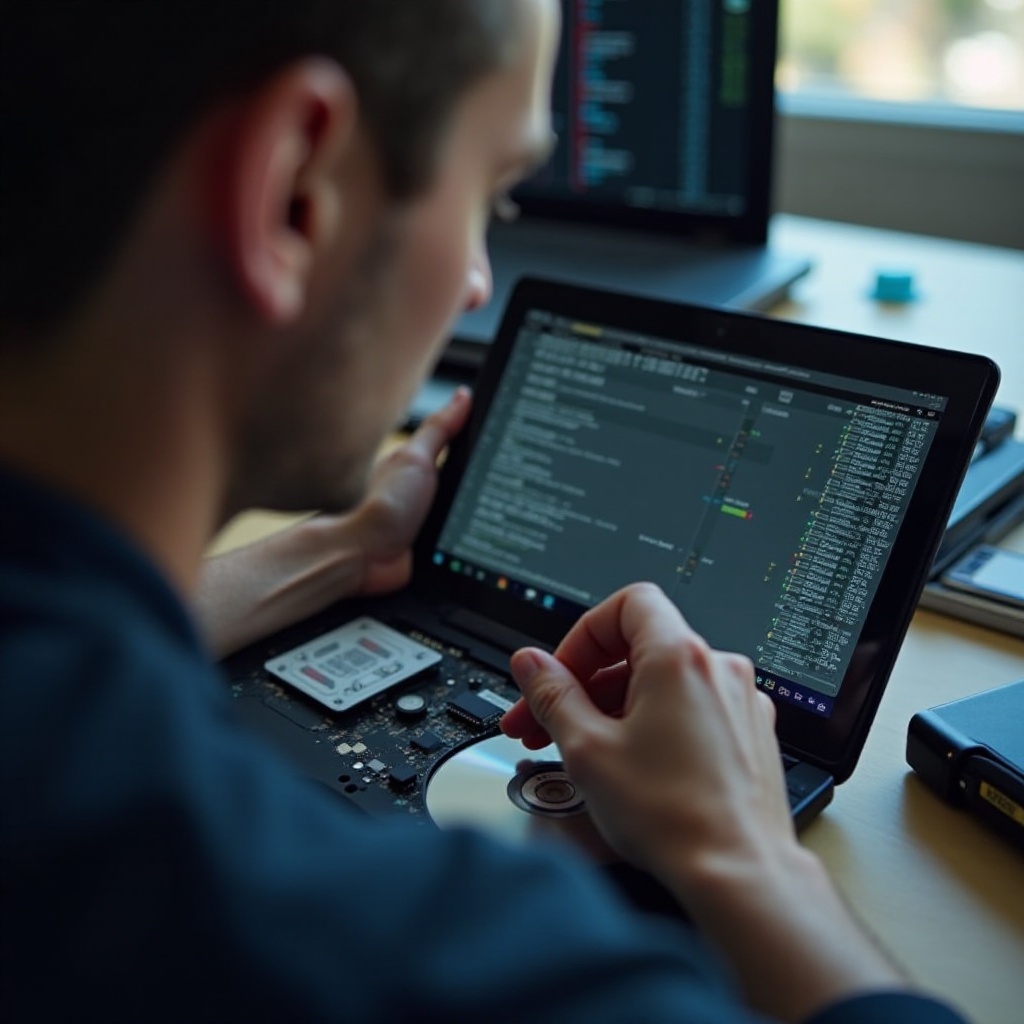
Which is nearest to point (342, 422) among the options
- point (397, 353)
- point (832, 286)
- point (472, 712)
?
point (397, 353)

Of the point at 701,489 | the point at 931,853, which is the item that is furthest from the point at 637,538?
the point at 931,853

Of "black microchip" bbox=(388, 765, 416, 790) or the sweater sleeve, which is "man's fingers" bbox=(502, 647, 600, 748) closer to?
"black microchip" bbox=(388, 765, 416, 790)

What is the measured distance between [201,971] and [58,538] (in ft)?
0.50

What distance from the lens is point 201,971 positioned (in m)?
0.38

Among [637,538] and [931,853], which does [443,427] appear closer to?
[637,538]

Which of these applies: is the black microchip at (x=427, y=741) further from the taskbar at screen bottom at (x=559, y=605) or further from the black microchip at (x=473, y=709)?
the taskbar at screen bottom at (x=559, y=605)

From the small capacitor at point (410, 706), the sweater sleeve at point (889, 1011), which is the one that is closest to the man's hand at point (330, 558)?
the small capacitor at point (410, 706)

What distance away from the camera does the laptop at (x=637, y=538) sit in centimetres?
72

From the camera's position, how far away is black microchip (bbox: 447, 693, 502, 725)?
2.54ft

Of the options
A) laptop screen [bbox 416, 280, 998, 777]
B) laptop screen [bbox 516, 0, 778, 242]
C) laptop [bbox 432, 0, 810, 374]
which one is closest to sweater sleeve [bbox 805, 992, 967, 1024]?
laptop screen [bbox 416, 280, 998, 777]

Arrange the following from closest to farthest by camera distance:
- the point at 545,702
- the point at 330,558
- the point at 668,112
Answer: the point at 545,702, the point at 330,558, the point at 668,112

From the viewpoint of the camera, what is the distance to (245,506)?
55 cm

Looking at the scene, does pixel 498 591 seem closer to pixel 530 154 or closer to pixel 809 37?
pixel 530 154

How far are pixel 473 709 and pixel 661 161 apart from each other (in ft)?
3.02
